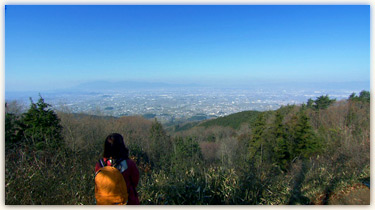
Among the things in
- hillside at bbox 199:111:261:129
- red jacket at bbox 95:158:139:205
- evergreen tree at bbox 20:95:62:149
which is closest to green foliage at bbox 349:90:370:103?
hillside at bbox 199:111:261:129

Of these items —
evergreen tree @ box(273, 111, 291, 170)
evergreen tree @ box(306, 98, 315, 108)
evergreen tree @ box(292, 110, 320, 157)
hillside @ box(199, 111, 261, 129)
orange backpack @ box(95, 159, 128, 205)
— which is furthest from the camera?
hillside @ box(199, 111, 261, 129)

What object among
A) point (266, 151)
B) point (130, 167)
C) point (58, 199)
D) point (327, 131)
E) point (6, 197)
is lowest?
point (266, 151)

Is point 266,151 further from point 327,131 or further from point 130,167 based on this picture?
point 130,167

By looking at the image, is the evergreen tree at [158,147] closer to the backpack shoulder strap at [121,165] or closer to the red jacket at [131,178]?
the red jacket at [131,178]

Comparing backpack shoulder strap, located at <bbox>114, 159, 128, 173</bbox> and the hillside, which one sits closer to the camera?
backpack shoulder strap, located at <bbox>114, 159, 128, 173</bbox>

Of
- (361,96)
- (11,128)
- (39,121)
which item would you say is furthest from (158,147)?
(361,96)

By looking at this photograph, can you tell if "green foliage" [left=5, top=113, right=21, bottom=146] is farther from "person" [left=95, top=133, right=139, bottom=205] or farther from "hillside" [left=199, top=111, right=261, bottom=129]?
"hillside" [left=199, top=111, right=261, bottom=129]

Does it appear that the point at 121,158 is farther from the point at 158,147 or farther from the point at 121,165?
the point at 158,147

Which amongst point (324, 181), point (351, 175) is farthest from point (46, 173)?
point (351, 175)
